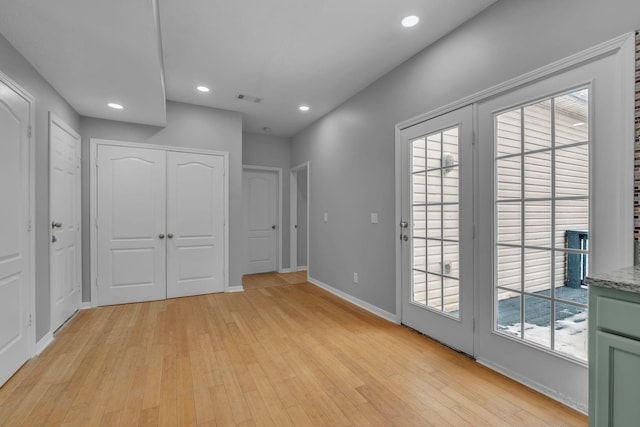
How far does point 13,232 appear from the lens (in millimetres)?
2172

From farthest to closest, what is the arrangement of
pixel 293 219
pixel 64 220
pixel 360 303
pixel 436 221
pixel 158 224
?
pixel 293 219 → pixel 158 224 → pixel 360 303 → pixel 64 220 → pixel 436 221

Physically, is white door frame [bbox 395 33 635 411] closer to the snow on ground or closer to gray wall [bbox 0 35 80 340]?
the snow on ground

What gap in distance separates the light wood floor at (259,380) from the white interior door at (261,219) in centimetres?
257

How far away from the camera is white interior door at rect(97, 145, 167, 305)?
3.79 m

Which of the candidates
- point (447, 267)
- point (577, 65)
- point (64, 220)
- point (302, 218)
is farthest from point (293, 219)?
point (577, 65)

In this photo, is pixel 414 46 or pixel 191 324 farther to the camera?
pixel 191 324

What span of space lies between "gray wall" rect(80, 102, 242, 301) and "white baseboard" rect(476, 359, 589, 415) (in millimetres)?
3414

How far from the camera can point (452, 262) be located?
2562mm

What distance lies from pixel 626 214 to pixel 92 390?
3.35 m

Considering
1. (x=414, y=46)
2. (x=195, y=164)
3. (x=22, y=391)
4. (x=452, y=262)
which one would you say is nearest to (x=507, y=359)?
(x=452, y=262)

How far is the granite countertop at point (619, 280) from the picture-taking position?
107 cm

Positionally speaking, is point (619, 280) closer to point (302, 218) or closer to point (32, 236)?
point (32, 236)

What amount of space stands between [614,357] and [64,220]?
4359 millimetres

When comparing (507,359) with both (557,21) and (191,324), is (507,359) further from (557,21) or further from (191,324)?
(191,324)
